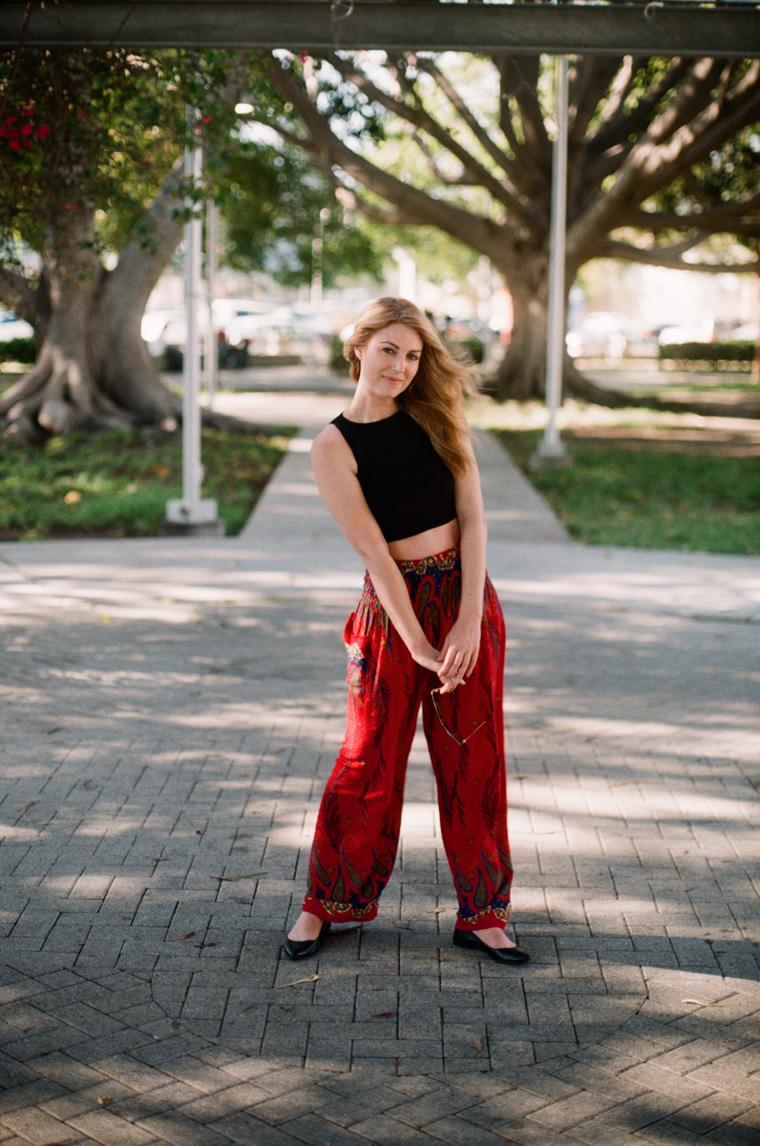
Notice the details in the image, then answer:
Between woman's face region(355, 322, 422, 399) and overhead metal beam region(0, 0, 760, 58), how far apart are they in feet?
9.96

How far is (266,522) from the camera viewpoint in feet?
38.3

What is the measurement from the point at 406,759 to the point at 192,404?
7.40 meters

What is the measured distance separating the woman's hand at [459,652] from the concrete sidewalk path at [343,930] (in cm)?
93

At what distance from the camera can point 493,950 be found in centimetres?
383

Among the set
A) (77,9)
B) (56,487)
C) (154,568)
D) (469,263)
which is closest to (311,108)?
(56,487)

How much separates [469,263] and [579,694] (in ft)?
177

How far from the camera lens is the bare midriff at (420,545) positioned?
3.73 metres

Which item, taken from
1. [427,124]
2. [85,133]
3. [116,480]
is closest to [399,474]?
[85,133]

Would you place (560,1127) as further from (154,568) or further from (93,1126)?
(154,568)

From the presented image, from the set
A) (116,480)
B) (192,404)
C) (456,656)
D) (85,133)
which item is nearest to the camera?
(456,656)

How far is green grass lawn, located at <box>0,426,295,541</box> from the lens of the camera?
450 inches

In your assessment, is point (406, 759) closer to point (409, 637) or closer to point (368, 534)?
point (409, 637)

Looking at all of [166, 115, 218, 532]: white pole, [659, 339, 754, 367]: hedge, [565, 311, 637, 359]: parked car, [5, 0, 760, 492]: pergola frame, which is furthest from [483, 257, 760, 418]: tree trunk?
[659, 339, 754, 367]: hedge

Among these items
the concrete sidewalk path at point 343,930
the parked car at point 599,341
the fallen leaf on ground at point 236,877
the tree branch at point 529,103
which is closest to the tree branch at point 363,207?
the tree branch at point 529,103
